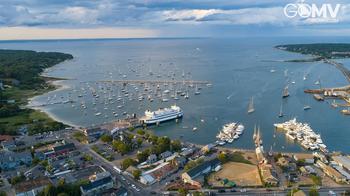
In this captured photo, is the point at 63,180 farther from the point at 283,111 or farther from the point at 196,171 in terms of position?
the point at 283,111

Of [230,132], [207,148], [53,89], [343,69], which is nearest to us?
[207,148]

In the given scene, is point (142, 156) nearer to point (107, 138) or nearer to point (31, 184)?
point (107, 138)

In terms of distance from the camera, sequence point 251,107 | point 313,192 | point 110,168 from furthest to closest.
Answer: point 251,107 < point 110,168 < point 313,192

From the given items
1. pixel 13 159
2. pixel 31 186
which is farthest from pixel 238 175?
pixel 13 159

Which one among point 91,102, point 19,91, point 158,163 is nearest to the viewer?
point 158,163

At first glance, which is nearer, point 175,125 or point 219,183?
point 219,183

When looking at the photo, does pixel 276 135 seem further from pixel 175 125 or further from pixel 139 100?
pixel 139 100

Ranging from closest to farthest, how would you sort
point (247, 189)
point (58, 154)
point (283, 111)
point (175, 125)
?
point (247, 189)
point (58, 154)
point (175, 125)
point (283, 111)

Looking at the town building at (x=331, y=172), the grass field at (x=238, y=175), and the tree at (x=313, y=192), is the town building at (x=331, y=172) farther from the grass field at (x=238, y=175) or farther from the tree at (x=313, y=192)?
the grass field at (x=238, y=175)

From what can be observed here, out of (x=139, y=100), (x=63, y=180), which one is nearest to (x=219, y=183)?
(x=63, y=180)
